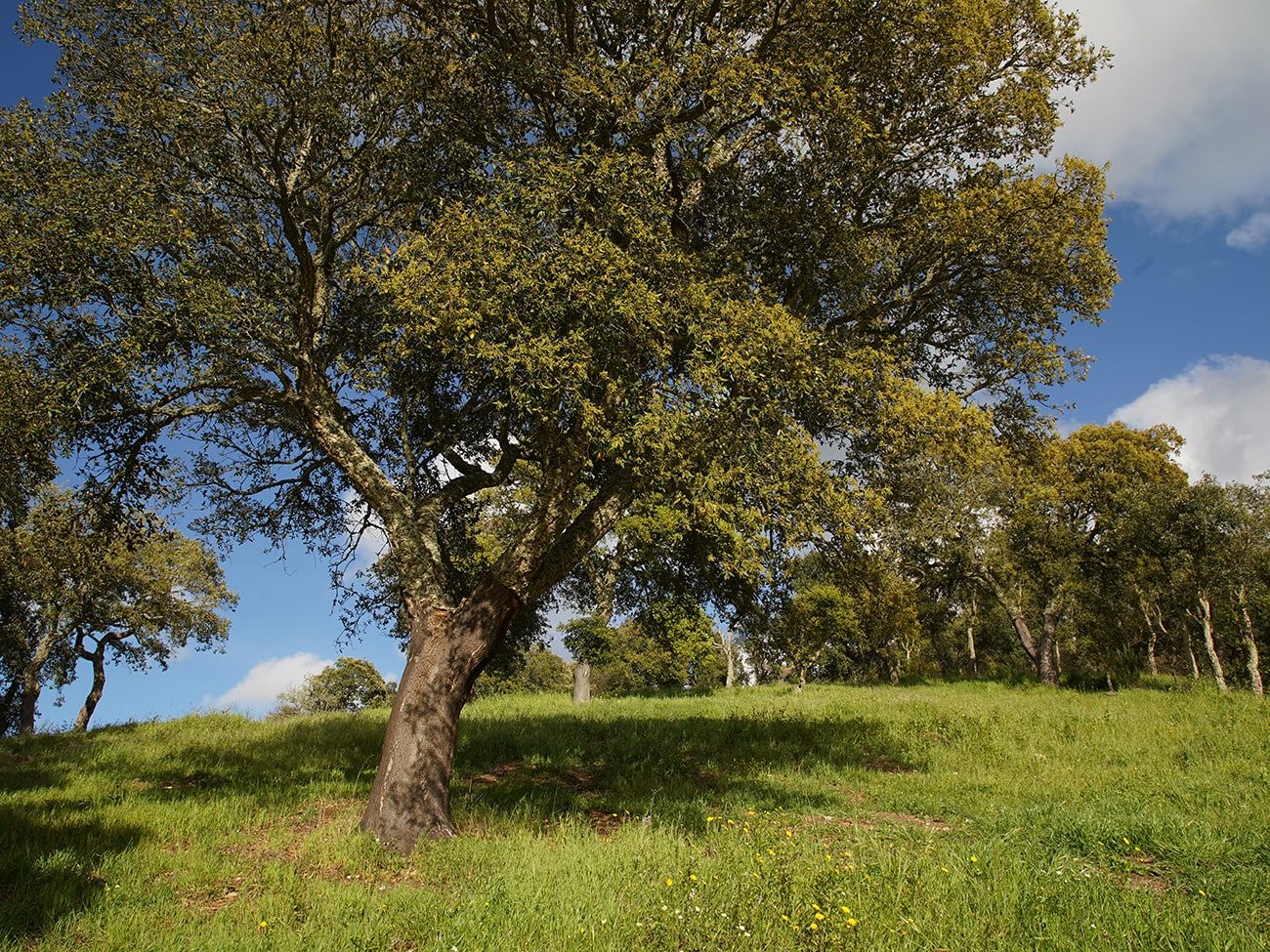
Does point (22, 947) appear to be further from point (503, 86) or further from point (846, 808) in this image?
point (503, 86)

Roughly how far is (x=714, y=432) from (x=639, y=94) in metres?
5.50

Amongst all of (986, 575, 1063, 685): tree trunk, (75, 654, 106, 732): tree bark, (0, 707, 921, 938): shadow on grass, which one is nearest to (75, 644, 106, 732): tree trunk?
(75, 654, 106, 732): tree bark

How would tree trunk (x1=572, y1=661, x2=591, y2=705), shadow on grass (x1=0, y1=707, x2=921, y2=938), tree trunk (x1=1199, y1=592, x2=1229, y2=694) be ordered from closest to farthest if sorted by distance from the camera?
shadow on grass (x1=0, y1=707, x2=921, y2=938) < tree trunk (x1=1199, y1=592, x2=1229, y2=694) < tree trunk (x1=572, y1=661, x2=591, y2=705)

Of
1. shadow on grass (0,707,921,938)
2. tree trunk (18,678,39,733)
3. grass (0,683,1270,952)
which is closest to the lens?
grass (0,683,1270,952)

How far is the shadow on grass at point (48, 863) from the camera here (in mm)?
6105

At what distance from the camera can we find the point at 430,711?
374 inches

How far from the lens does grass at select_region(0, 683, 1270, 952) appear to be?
561 centimetres

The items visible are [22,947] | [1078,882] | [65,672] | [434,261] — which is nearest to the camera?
[22,947]

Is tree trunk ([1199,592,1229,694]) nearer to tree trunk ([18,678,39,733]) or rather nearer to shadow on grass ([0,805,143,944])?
shadow on grass ([0,805,143,944])

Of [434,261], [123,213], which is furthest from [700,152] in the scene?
[123,213]

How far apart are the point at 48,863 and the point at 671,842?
6.30 metres

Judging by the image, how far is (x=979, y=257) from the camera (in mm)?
12367

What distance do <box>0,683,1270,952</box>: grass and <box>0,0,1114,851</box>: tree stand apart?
7.25ft

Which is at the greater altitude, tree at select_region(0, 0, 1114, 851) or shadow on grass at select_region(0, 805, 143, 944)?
tree at select_region(0, 0, 1114, 851)
